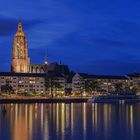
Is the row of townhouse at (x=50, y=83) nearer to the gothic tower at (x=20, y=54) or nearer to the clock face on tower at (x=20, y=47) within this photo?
the gothic tower at (x=20, y=54)

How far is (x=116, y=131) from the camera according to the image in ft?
109

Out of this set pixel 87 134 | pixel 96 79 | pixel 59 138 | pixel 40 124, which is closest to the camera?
pixel 59 138

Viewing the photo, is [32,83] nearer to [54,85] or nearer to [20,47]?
[54,85]

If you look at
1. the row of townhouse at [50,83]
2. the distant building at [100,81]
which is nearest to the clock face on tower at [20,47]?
the row of townhouse at [50,83]

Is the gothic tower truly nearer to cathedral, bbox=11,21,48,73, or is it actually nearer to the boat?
cathedral, bbox=11,21,48,73

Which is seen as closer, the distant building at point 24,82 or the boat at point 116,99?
the boat at point 116,99

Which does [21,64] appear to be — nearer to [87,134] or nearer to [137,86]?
[137,86]

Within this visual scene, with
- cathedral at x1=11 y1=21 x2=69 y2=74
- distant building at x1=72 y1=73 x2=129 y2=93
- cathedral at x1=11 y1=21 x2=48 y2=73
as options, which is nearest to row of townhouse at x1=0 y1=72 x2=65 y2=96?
distant building at x1=72 y1=73 x2=129 y2=93

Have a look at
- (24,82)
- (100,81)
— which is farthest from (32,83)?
(100,81)

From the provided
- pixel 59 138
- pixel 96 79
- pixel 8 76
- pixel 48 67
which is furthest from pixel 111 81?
pixel 59 138

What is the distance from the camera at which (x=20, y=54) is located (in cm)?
Result: 14425

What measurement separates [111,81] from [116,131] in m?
103

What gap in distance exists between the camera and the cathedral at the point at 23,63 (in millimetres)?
141500

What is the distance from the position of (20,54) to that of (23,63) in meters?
3.23
